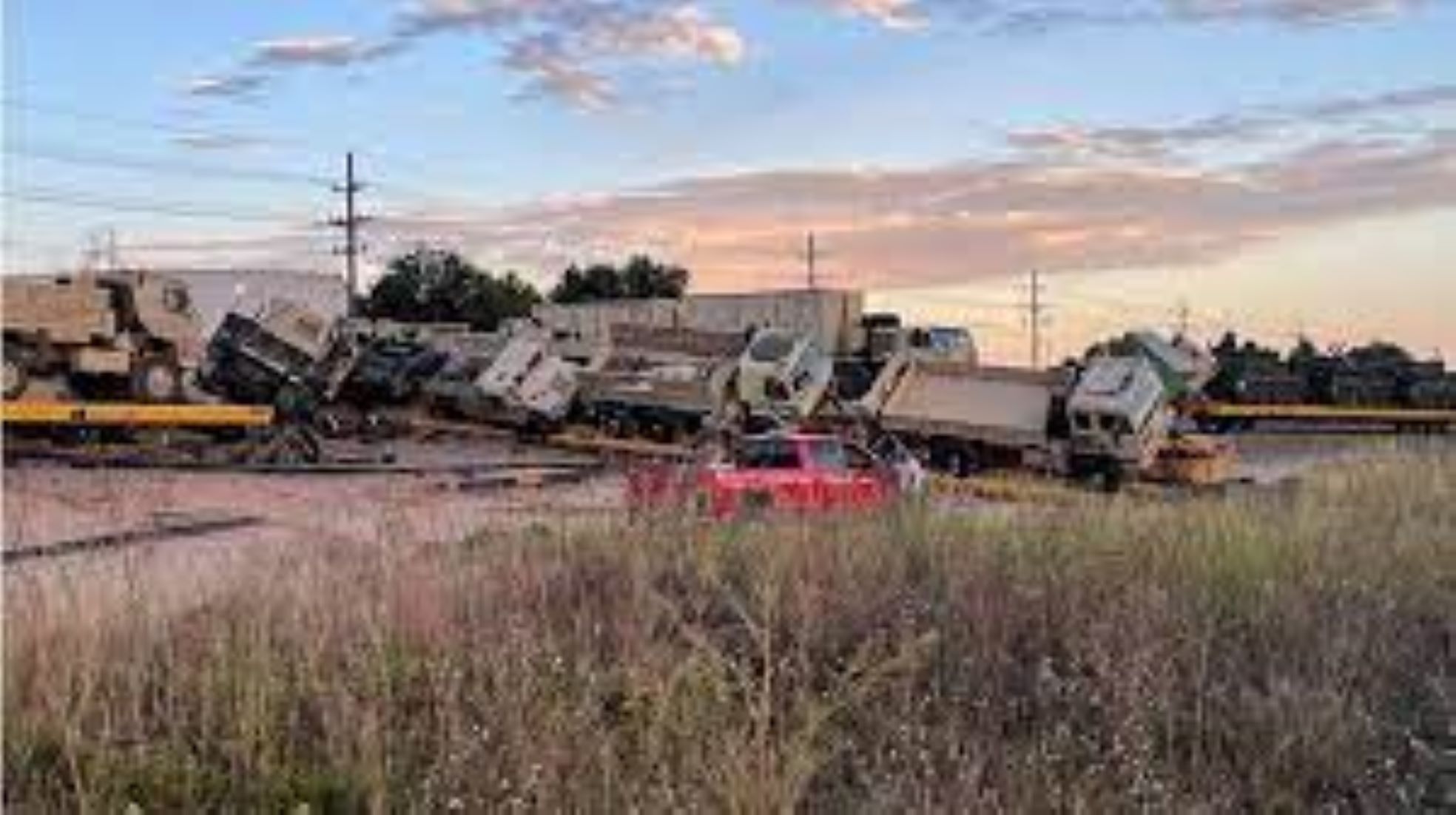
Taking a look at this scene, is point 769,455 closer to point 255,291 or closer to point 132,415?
point 132,415

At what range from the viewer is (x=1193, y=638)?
34.8ft

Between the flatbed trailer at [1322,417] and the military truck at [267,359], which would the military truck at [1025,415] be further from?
the flatbed trailer at [1322,417]

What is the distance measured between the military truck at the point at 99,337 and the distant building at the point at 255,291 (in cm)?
261

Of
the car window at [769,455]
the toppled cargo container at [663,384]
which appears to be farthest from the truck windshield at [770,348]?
the car window at [769,455]

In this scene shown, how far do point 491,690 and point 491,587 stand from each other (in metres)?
2.25

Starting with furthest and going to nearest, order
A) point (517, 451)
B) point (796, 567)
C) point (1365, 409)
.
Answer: point (1365, 409) < point (517, 451) < point (796, 567)

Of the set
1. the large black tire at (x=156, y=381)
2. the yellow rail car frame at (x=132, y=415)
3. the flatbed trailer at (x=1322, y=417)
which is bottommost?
the flatbed trailer at (x=1322, y=417)

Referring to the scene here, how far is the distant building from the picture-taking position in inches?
1800

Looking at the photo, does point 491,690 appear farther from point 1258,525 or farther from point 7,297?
point 7,297

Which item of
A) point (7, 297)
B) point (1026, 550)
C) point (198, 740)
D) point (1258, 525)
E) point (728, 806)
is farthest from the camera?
point (7, 297)

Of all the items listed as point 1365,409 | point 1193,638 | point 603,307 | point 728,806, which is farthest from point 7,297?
point 1365,409

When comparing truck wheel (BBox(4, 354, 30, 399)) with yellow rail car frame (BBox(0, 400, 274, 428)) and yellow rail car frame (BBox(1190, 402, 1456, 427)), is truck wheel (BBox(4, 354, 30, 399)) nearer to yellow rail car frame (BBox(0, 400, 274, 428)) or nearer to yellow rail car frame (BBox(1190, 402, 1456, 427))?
yellow rail car frame (BBox(0, 400, 274, 428))

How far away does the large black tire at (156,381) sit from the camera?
123 ft

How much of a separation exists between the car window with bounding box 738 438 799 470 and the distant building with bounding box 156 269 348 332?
1532cm
